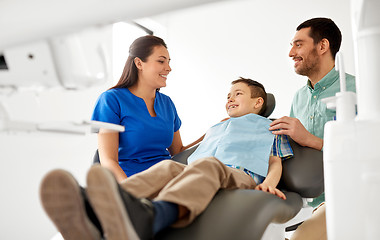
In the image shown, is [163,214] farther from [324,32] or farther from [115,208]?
[324,32]

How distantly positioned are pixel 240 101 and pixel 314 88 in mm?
299

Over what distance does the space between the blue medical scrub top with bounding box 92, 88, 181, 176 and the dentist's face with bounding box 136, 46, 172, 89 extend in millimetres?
98

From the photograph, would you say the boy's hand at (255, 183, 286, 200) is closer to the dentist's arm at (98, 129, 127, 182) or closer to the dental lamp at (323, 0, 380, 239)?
the dental lamp at (323, 0, 380, 239)

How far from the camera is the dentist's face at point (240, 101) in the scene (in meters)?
1.60

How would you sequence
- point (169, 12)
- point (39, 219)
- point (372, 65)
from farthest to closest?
point (39, 219), point (372, 65), point (169, 12)

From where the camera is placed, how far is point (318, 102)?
1542 millimetres

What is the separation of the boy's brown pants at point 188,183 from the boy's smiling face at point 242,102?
0.49m

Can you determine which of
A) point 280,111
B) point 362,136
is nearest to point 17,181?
point 362,136

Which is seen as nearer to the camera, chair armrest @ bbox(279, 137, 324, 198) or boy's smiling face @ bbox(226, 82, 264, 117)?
chair armrest @ bbox(279, 137, 324, 198)

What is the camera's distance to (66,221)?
2.53 feet

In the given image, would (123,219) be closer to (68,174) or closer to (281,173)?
(68,174)

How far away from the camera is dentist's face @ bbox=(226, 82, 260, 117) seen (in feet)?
5.24

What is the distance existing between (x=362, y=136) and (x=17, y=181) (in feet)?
5.49

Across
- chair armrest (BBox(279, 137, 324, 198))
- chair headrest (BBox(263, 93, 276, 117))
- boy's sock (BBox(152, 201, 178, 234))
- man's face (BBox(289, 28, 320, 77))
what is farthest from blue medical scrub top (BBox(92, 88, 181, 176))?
boy's sock (BBox(152, 201, 178, 234))
